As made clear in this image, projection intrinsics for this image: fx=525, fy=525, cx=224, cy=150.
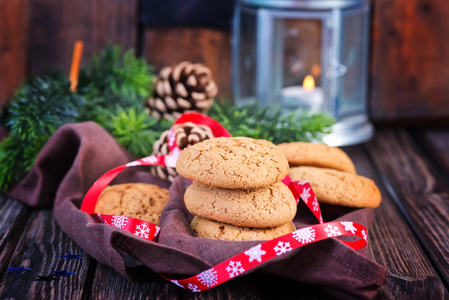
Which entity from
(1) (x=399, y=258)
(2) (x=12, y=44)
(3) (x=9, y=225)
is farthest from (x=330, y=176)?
(2) (x=12, y=44)

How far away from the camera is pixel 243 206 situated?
2.60 feet

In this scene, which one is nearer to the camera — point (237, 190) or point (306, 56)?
point (237, 190)

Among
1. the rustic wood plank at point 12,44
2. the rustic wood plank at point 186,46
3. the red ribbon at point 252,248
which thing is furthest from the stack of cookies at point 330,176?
the rustic wood plank at point 12,44

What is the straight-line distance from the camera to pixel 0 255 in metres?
0.90

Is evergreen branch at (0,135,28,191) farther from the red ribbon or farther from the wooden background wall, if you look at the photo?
the wooden background wall

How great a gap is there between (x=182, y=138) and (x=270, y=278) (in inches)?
15.4

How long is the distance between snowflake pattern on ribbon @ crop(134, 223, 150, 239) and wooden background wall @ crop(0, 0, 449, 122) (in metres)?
1.11

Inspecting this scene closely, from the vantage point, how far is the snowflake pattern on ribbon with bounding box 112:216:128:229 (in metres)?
0.86

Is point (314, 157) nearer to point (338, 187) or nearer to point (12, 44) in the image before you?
point (338, 187)

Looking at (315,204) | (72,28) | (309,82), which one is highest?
(72,28)

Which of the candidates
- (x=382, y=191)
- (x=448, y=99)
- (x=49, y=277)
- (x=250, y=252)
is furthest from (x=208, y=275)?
(x=448, y=99)

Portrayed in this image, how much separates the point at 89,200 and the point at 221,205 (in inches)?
11.7

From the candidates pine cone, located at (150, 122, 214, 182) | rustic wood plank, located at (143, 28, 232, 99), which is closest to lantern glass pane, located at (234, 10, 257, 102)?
rustic wood plank, located at (143, 28, 232, 99)

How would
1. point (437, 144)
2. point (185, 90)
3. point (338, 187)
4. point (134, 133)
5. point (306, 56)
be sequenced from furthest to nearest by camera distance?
point (437, 144) → point (306, 56) → point (185, 90) → point (134, 133) → point (338, 187)
